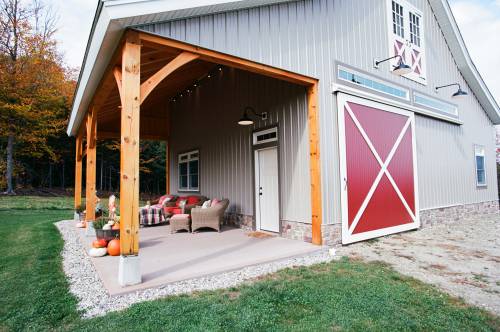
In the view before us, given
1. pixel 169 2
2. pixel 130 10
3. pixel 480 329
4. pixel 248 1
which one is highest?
pixel 248 1

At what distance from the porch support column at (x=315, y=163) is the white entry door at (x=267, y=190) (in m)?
1.15

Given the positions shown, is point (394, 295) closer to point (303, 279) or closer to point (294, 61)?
point (303, 279)

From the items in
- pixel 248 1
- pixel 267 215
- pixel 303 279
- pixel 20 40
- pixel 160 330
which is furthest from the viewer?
pixel 20 40


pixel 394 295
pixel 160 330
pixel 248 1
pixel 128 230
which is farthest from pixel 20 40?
pixel 394 295

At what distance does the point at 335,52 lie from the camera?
5527mm

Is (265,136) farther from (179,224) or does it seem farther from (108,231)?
(108,231)

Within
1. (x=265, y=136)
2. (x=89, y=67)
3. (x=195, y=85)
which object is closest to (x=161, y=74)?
(x=89, y=67)

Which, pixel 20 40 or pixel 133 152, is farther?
pixel 20 40

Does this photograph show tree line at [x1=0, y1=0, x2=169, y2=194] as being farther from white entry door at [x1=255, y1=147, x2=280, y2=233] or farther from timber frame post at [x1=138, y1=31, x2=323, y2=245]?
timber frame post at [x1=138, y1=31, x2=323, y2=245]

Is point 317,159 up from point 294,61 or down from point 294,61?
down

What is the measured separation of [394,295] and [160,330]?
86.3 inches

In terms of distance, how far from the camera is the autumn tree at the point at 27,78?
48.5ft

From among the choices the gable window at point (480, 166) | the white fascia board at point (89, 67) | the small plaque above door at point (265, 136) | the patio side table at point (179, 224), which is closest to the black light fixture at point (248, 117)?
the small plaque above door at point (265, 136)

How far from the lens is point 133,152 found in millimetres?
3303
